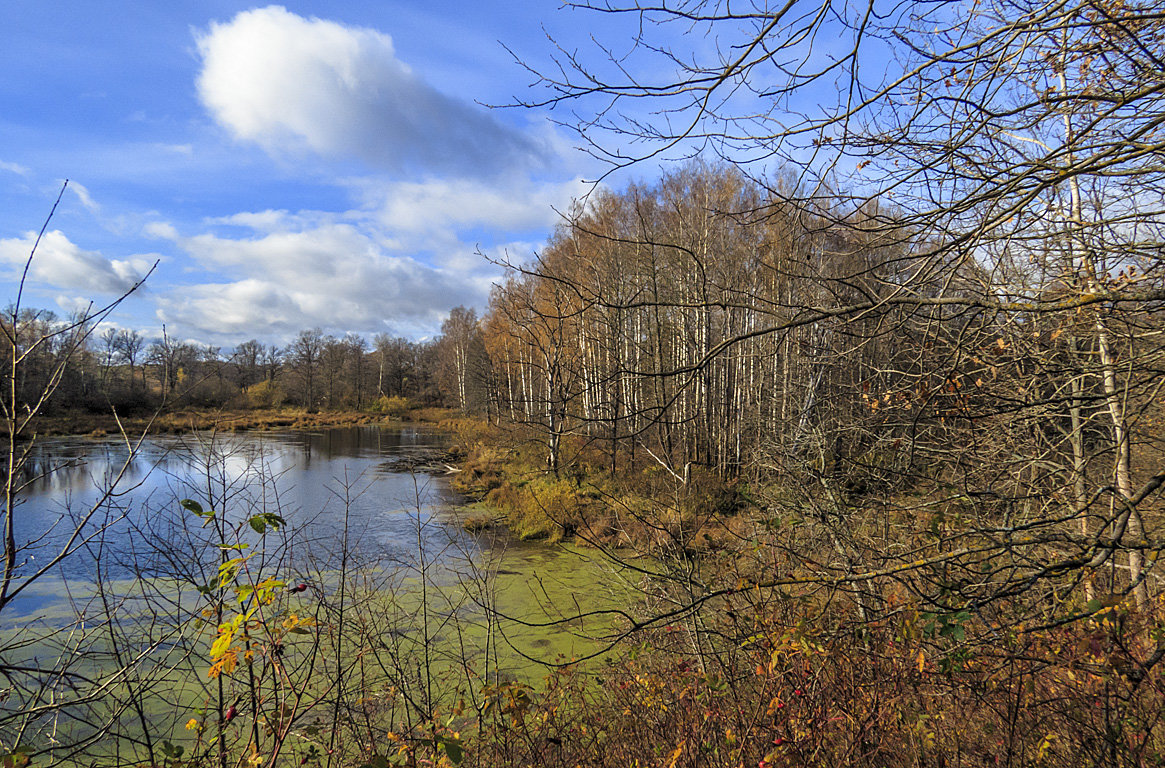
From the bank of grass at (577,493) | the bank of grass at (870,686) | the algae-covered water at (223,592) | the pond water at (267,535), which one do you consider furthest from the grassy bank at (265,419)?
the bank of grass at (870,686)

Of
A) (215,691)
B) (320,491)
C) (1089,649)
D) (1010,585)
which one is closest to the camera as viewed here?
(1010,585)

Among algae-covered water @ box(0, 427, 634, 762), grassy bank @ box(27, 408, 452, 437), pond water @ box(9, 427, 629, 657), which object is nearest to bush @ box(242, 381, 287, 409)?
grassy bank @ box(27, 408, 452, 437)

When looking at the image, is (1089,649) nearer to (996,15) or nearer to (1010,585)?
(1010,585)

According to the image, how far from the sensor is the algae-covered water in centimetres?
321

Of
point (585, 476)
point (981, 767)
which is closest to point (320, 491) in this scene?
point (585, 476)

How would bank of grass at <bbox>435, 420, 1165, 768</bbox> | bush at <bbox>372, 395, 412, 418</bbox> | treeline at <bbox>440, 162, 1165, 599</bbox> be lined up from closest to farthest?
treeline at <bbox>440, 162, 1165, 599</bbox> < bank of grass at <bbox>435, 420, 1165, 768</bbox> < bush at <bbox>372, 395, 412, 418</bbox>

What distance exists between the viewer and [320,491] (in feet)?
52.0

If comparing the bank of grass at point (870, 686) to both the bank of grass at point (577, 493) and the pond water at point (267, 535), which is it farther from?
the bank of grass at point (577, 493)

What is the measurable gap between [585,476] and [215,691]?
929cm

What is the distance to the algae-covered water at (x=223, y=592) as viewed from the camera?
3207 mm

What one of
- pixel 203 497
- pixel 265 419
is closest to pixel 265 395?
Answer: pixel 265 419

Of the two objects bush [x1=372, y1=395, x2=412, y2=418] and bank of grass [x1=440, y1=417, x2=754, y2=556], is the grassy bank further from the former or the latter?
bank of grass [x1=440, y1=417, x2=754, y2=556]

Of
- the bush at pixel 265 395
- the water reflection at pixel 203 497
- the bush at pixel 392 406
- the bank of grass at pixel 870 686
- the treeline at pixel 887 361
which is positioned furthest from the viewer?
the bush at pixel 392 406

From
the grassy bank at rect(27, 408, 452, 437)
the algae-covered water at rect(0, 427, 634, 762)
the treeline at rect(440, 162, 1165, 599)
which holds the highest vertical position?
the treeline at rect(440, 162, 1165, 599)
